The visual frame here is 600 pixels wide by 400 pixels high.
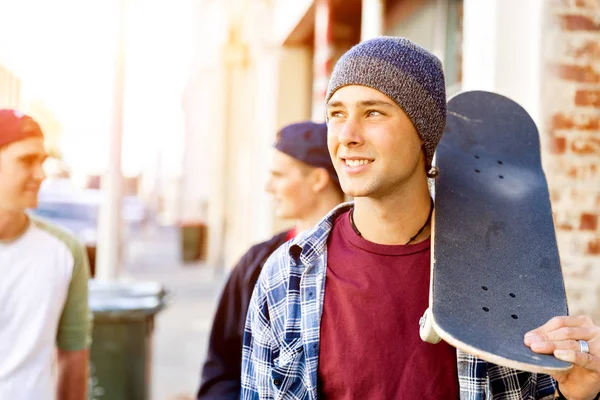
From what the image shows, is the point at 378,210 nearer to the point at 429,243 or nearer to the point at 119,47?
the point at 429,243

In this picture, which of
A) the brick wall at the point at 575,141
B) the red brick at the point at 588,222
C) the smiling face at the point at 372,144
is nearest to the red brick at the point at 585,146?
the brick wall at the point at 575,141

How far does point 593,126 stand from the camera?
8.77 ft

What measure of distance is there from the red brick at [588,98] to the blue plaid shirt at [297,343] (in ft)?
4.24

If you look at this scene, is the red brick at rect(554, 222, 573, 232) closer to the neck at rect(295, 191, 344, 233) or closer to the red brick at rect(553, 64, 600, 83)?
the red brick at rect(553, 64, 600, 83)

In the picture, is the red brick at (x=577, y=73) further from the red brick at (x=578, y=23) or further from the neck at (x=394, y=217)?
the neck at (x=394, y=217)

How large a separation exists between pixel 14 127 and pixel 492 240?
161 centimetres

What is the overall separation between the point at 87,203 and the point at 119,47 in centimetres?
844

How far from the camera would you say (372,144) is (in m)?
1.79

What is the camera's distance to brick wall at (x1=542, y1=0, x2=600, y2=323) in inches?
104

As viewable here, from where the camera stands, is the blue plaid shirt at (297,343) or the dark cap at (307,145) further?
the dark cap at (307,145)

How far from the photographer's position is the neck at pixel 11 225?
228 centimetres

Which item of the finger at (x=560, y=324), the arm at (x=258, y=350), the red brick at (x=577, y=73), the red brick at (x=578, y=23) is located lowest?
the arm at (x=258, y=350)

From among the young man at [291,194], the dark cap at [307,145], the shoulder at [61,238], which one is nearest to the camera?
the shoulder at [61,238]

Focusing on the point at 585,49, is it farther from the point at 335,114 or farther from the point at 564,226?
the point at 335,114
